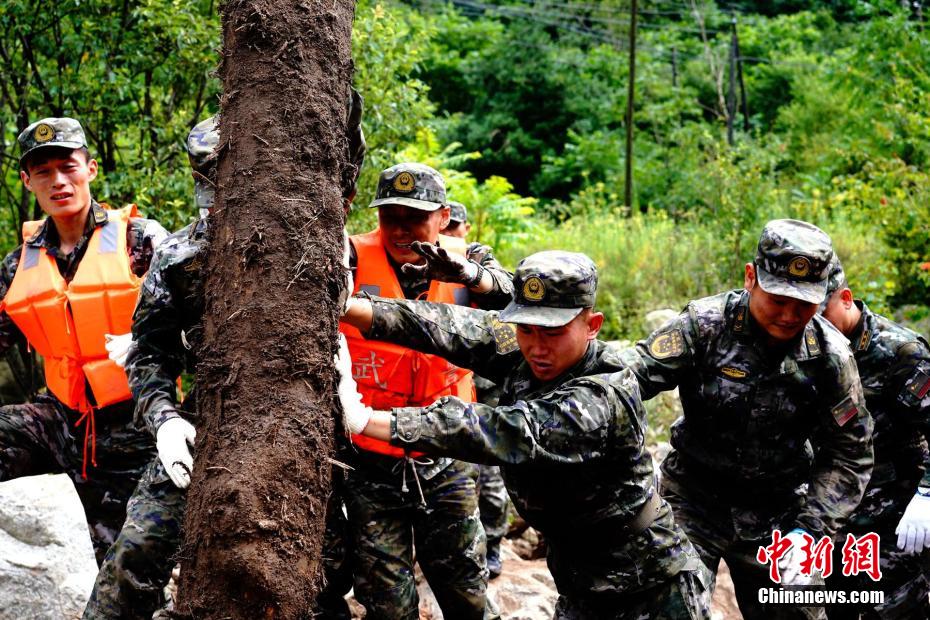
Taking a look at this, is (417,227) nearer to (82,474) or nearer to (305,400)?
(305,400)

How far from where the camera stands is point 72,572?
5070 millimetres

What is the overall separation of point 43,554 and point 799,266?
3790mm

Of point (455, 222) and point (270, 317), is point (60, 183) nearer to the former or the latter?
point (270, 317)

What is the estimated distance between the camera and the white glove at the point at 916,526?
488 cm

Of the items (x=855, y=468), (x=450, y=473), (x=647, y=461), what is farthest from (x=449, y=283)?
(x=855, y=468)

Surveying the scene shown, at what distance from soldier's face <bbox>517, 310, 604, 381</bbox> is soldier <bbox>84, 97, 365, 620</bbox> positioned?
848 mm

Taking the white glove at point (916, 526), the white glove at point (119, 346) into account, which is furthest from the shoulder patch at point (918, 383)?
the white glove at point (119, 346)

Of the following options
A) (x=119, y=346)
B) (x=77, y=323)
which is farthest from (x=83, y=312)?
(x=119, y=346)

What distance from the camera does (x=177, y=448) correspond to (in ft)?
12.1

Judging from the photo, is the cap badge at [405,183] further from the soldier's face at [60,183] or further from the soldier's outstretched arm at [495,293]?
the soldier's face at [60,183]

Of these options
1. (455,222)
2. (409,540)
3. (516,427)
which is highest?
(516,427)

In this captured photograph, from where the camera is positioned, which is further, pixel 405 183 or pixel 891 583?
pixel 891 583

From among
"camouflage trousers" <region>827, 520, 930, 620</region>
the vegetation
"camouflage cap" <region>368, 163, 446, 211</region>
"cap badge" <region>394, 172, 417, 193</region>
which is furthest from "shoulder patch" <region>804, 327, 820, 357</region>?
the vegetation

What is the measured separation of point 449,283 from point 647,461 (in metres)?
1.27
